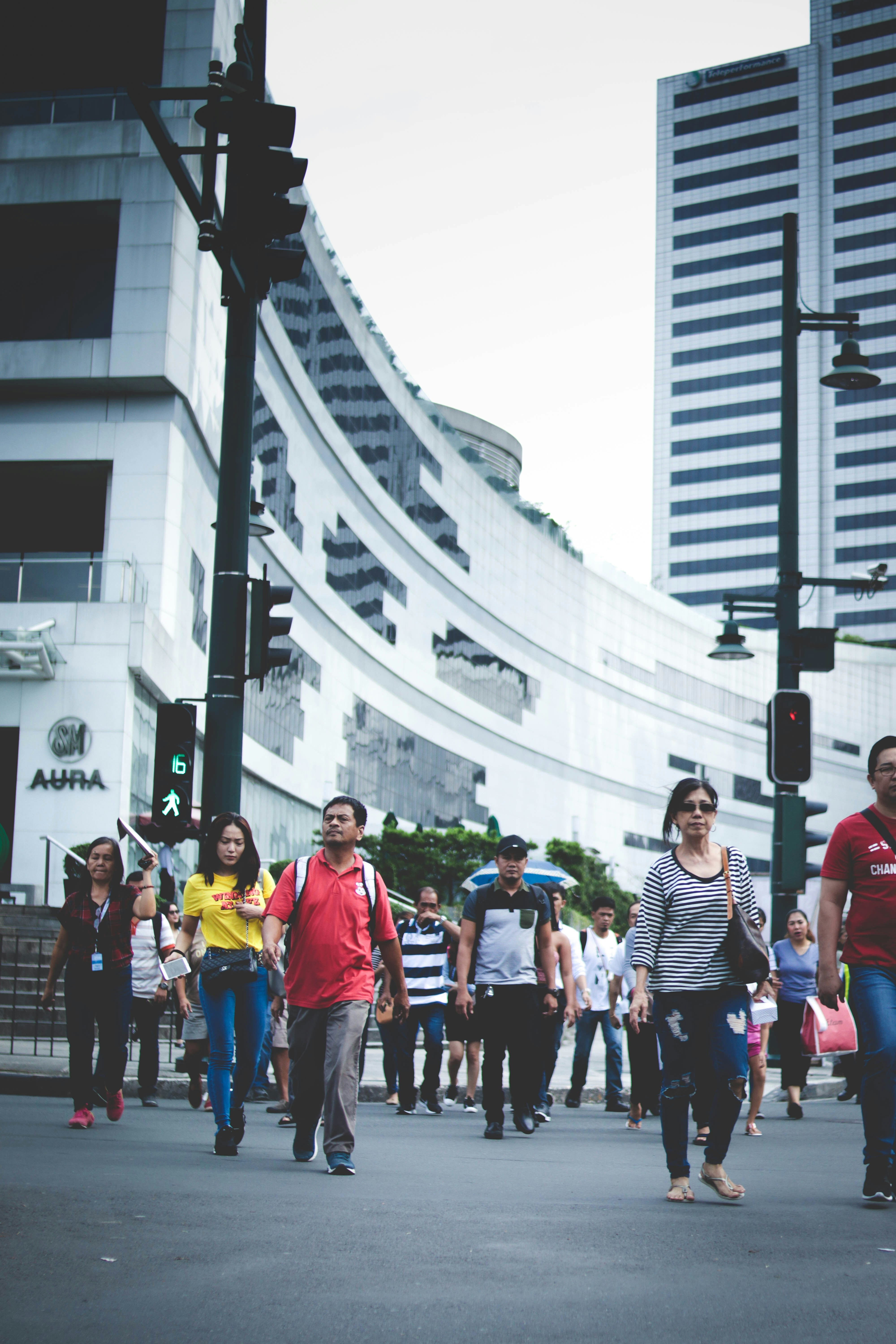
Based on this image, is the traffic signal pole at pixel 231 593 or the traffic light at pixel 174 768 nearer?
the traffic signal pole at pixel 231 593

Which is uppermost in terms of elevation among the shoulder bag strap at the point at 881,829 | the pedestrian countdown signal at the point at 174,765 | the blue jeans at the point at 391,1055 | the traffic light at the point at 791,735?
the traffic light at the point at 791,735

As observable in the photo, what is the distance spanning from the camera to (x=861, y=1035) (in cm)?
665

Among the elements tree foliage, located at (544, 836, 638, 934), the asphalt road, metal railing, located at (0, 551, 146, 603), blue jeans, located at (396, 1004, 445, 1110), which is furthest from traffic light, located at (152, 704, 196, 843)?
tree foliage, located at (544, 836, 638, 934)

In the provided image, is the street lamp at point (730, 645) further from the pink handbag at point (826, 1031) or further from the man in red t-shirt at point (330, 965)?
the man in red t-shirt at point (330, 965)

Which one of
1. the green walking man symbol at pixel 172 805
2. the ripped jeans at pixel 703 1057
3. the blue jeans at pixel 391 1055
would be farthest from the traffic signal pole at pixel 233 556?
the ripped jeans at pixel 703 1057

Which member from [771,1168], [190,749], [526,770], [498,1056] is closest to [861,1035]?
[771,1168]

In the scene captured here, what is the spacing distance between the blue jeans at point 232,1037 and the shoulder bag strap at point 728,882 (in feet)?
9.64

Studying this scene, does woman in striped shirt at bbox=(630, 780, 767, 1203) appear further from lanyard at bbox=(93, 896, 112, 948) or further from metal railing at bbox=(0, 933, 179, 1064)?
metal railing at bbox=(0, 933, 179, 1064)

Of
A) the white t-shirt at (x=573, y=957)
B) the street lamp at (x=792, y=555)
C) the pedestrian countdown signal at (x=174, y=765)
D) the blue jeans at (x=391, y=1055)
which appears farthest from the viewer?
the street lamp at (x=792, y=555)

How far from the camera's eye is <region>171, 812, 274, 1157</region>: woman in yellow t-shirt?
27.2 feet

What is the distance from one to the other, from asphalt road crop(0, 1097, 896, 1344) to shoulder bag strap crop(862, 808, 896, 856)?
1515 millimetres

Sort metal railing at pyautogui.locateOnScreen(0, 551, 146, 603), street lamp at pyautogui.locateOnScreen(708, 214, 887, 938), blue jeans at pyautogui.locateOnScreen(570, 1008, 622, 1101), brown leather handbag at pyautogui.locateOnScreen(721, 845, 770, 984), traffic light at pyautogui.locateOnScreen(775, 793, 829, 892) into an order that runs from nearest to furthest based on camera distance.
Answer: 1. brown leather handbag at pyautogui.locateOnScreen(721, 845, 770, 984)
2. blue jeans at pyautogui.locateOnScreen(570, 1008, 622, 1101)
3. traffic light at pyautogui.locateOnScreen(775, 793, 829, 892)
4. street lamp at pyautogui.locateOnScreen(708, 214, 887, 938)
5. metal railing at pyautogui.locateOnScreen(0, 551, 146, 603)

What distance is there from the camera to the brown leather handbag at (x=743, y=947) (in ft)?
21.4

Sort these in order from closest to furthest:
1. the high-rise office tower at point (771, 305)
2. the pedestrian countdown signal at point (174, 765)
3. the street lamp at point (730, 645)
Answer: the pedestrian countdown signal at point (174, 765), the street lamp at point (730, 645), the high-rise office tower at point (771, 305)
